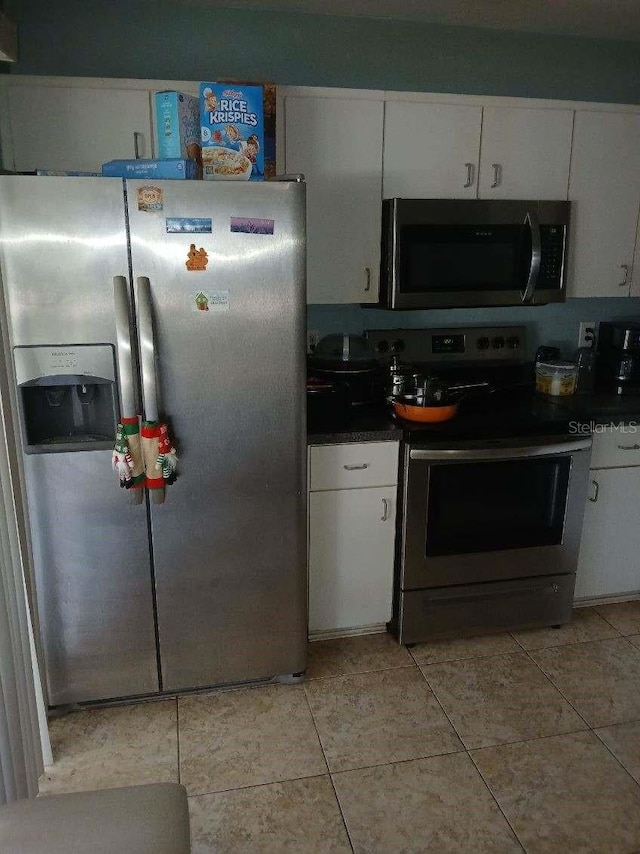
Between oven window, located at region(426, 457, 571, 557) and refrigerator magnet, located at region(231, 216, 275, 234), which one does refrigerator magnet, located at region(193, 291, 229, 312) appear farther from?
oven window, located at region(426, 457, 571, 557)

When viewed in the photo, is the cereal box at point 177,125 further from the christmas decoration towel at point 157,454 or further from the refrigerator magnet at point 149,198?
the christmas decoration towel at point 157,454

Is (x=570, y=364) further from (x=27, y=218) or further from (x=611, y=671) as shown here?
(x=27, y=218)

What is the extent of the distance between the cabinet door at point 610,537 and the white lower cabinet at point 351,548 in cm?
88

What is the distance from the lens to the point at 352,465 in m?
2.50

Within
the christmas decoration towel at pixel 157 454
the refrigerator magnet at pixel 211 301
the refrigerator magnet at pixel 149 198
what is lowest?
the christmas decoration towel at pixel 157 454

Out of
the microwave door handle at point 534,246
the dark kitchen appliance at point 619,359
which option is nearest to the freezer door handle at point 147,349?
the microwave door handle at point 534,246

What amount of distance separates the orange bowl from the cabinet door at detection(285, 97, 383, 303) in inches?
19.0

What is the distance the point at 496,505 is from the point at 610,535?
615 millimetres

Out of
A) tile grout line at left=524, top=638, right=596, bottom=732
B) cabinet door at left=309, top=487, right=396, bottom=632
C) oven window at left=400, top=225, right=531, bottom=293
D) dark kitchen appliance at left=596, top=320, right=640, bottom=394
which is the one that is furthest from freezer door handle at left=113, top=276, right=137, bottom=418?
dark kitchen appliance at left=596, top=320, right=640, bottom=394

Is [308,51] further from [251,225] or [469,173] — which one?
[251,225]

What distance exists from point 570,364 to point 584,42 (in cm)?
142

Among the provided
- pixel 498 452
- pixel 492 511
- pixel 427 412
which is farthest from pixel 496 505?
pixel 427 412

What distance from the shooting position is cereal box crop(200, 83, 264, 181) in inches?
82.4

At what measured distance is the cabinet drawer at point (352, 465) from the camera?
2.47 metres
